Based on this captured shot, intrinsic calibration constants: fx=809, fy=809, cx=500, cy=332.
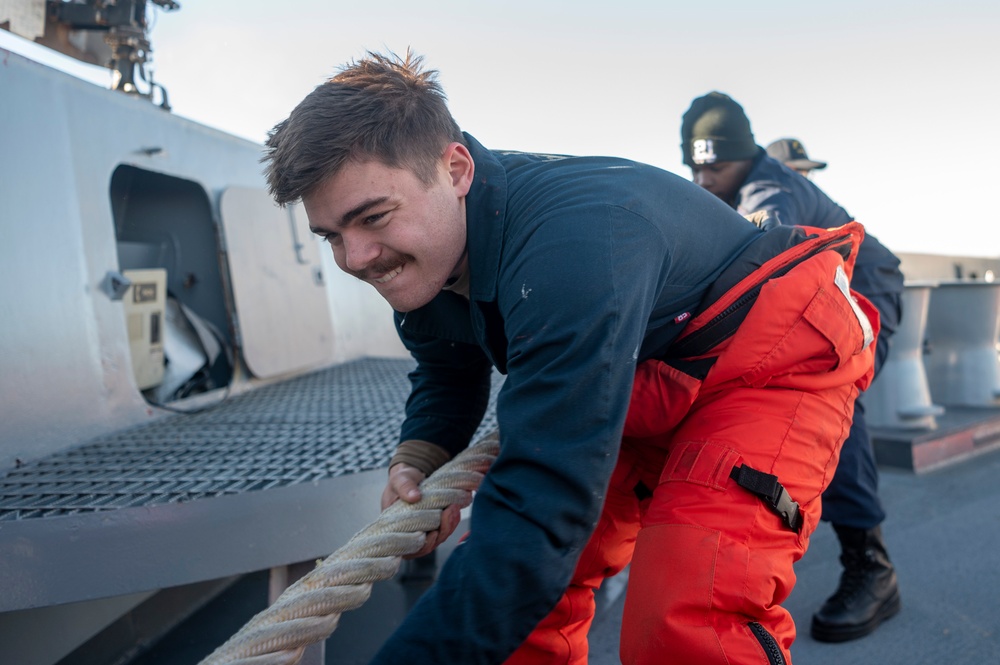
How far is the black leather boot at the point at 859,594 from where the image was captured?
2.37 meters

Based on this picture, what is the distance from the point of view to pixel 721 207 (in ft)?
4.93

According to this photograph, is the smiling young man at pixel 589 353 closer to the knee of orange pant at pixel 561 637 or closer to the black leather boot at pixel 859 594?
the knee of orange pant at pixel 561 637

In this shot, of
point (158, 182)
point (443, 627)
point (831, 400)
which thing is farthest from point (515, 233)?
point (158, 182)

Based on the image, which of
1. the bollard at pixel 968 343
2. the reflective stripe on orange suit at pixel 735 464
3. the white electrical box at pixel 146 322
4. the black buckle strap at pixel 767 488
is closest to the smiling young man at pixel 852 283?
the reflective stripe on orange suit at pixel 735 464

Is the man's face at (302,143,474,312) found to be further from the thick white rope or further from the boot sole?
the boot sole

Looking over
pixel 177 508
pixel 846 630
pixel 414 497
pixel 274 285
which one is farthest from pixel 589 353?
pixel 274 285

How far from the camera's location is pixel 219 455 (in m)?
1.99

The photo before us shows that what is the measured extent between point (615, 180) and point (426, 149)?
0.29 metres

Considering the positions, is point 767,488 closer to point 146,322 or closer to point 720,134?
point 720,134

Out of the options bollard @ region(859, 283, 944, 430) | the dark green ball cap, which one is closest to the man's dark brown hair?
the dark green ball cap

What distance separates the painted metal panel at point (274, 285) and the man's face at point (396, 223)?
196cm

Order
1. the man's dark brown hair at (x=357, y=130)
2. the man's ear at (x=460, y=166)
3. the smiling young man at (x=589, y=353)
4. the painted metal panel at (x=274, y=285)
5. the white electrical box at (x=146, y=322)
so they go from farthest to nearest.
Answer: the painted metal panel at (x=274, y=285) < the white electrical box at (x=146, y=322) < the man's ear at (x=460, y=166) < the man's dark brown hair at (x=357, y=130) < the smiling young man at (x=589, y=353)

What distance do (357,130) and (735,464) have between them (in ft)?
2.58

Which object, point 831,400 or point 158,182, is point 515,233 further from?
point 158,182
